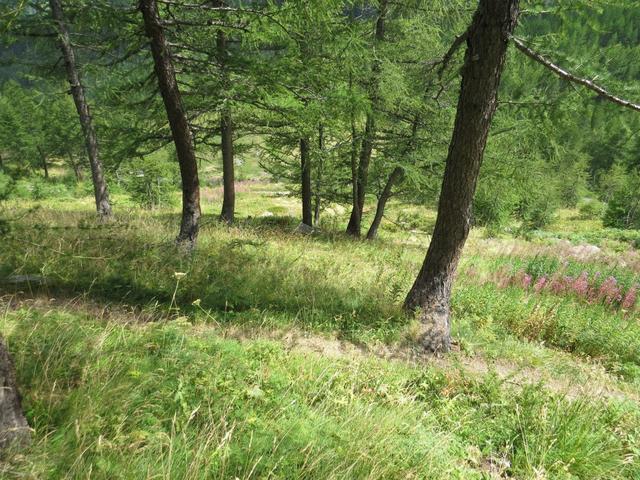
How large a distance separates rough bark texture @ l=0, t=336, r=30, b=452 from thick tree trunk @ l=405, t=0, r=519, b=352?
4.35 metres

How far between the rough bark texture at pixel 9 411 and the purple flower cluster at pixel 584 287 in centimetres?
872

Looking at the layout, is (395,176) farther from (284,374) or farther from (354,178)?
(284,374)

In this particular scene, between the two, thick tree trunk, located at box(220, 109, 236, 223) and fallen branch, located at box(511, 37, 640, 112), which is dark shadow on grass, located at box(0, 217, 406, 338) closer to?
fallen branch, located at box(511, 37, 640, 112)

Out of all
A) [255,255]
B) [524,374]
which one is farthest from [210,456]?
[255,255]

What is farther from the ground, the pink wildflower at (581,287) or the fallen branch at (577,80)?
the fallen branch at (577,80)

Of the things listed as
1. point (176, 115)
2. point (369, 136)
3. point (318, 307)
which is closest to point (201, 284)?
point (318, 307)

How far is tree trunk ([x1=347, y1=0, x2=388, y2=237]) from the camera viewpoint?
1076 cm

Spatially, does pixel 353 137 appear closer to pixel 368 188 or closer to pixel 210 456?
pixel 368 188

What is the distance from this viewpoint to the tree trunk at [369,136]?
35.3ft

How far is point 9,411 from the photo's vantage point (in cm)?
192

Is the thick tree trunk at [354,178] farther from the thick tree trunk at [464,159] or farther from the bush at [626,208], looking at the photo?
the bush at [626,208]

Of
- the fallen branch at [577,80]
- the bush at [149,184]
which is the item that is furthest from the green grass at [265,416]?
the bush at [149,184]

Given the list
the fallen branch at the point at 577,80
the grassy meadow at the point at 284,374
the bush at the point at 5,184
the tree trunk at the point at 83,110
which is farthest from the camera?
the tree trunk at the point at 83,110

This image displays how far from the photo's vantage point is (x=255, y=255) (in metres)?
7.28
